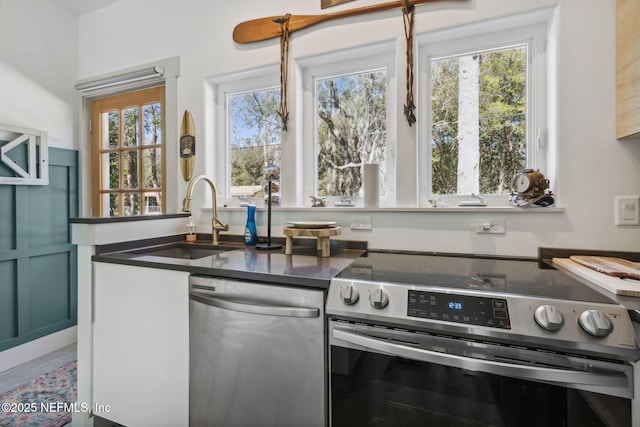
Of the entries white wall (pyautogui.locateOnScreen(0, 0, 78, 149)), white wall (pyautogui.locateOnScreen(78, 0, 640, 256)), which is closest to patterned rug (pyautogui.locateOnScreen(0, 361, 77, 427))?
white wall (pyautogui.locateOnScreen(78, 0, 640, 256))

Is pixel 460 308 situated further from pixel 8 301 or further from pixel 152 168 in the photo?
pixel 8 301

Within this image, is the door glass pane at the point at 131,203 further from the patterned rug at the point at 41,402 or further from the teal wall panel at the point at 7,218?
the patterned rug at the point at 41,402

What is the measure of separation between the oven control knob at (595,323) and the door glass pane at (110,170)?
305 cm

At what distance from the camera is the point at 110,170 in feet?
8.79

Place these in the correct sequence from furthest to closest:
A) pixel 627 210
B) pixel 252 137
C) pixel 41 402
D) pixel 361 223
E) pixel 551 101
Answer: pixel 252 137, pixel 41 402, pixel 361 223, pixel 551 101, pixel 627 210

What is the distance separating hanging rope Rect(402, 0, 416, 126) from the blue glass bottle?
1.02m

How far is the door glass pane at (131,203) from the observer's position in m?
2.52

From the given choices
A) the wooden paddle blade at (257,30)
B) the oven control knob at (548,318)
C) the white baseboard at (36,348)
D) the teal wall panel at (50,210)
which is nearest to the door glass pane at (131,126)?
the teal wall panel at (50,210)

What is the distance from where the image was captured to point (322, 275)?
1118 millimetres

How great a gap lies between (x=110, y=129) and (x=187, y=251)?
155cm

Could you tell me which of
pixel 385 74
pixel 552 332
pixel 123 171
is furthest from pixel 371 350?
pixel 123 171

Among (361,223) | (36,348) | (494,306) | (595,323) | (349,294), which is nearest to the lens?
(595,323)

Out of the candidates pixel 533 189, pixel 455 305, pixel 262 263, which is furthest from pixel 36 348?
pixel 533 189

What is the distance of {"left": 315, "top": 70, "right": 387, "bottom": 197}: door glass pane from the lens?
1.78 meters
